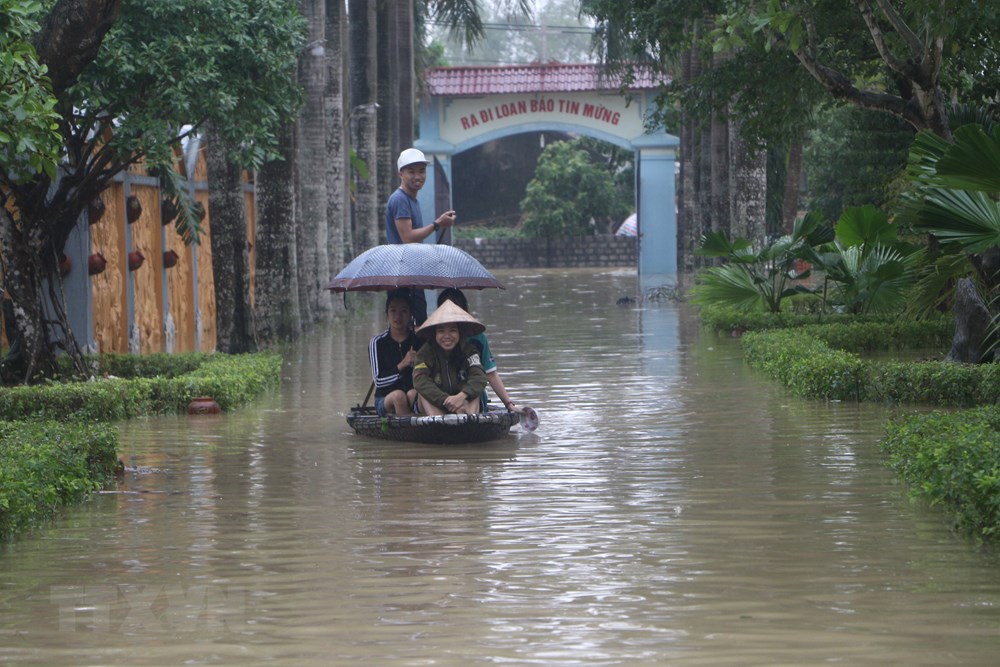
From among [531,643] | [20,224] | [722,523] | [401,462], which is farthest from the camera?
[20,224]

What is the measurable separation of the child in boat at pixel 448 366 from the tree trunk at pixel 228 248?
737 centimetres

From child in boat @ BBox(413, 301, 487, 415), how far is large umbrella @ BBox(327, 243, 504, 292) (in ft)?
1.10

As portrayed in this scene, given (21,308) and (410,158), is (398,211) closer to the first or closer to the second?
(410,158)

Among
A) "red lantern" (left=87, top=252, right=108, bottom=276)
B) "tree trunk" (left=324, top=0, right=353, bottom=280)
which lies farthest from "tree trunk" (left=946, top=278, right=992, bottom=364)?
"tree trunk" (left=324, top=0, right=353, bottom=280)

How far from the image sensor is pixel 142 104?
51.9 feet

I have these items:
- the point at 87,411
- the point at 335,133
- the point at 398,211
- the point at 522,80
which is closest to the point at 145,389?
the point at 87,411

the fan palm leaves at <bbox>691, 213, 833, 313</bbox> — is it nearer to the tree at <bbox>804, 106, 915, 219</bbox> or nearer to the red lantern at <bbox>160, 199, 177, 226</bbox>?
the tree at <bbox>804, 106, 915, 219</bbox>

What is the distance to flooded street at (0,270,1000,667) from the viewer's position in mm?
6055

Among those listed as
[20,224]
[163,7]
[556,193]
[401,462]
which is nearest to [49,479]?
[401,462]

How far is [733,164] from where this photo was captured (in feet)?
76.5

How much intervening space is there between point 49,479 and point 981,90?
13225 millimetres

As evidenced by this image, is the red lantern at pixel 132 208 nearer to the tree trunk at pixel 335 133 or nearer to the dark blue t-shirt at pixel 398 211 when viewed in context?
the dark blue t-shirt at pixel 398 211

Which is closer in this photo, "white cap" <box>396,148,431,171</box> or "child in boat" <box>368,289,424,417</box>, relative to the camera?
"child in boat" <box>368,289,424,417</box>

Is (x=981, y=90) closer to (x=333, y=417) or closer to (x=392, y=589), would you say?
(x=333, y=417)
